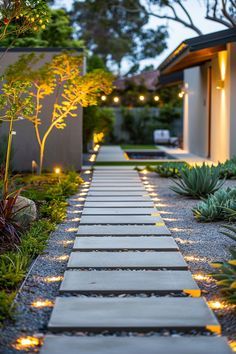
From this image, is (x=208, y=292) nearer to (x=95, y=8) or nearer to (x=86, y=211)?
(x=86, y=211)

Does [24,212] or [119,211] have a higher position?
[24,212]

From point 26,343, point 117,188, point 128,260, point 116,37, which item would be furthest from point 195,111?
Answer: point 116,37

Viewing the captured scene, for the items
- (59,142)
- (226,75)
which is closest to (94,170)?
(59,142)

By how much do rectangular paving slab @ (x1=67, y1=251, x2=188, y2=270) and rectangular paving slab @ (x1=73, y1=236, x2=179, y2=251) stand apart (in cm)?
17

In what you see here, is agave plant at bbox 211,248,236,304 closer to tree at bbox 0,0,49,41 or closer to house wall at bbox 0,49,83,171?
tree at bbox 0,0,49,41

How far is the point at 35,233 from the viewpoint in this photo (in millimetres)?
6375

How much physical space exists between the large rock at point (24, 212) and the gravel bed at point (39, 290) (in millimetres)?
362

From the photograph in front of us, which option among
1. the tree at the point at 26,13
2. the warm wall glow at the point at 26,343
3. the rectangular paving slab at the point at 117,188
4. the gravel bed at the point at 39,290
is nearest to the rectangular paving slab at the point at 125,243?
Result: the gravel bed at the point at 39,290

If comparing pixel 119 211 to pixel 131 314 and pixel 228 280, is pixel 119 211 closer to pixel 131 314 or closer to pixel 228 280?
pixel 228 280

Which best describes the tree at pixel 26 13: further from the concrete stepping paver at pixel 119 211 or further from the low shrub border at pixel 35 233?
the concrete stepping paver at pixel 119 211

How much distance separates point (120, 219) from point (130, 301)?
346cm

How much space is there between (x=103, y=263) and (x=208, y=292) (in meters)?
1.11

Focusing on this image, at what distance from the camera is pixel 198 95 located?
19.1 m

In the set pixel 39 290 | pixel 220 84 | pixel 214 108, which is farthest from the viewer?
pixel 214 108
